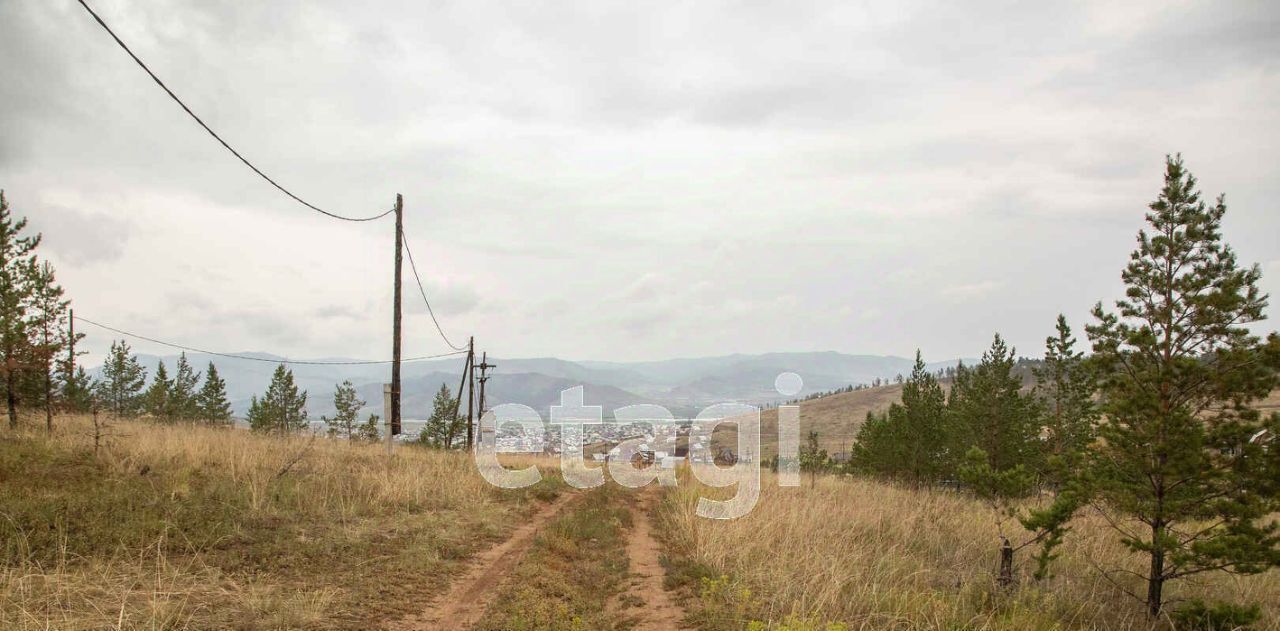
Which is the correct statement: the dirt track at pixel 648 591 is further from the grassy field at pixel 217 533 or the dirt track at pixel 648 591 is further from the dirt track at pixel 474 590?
the grassy field at pixel 217 533

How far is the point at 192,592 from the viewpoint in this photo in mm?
6297

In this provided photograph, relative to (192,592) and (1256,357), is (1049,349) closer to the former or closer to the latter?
(1256,357)

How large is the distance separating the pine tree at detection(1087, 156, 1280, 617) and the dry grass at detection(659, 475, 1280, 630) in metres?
1.54

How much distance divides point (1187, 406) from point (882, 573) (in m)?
5.87

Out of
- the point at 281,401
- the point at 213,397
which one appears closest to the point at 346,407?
the point at 281,401

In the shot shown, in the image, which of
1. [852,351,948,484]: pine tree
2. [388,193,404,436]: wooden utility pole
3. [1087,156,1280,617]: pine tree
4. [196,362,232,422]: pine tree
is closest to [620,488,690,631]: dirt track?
[1087,156,1280,617]: pine tree

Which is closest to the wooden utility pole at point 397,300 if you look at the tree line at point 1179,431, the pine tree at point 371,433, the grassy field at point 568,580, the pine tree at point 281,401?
the pine tree at point 371,433

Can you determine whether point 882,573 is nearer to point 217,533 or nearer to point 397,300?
point 217,533

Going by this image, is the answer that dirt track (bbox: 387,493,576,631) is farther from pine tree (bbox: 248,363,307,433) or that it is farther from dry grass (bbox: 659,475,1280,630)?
pine tree (bbox: 248,363,307,433)

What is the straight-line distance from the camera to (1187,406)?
995cm

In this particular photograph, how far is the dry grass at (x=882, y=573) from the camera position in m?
7.06

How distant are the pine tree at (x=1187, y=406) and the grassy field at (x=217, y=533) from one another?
10.7 meters

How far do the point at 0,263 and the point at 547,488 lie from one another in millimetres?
21972

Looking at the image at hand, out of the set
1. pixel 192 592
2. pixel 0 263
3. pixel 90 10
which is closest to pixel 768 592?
pixel 192 592
